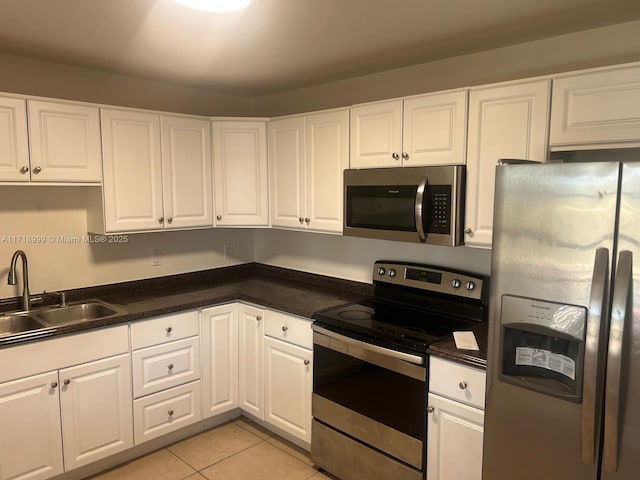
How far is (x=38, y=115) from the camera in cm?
253

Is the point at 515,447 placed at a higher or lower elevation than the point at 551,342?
lower

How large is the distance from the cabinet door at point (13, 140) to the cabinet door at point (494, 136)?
2309 millimetres

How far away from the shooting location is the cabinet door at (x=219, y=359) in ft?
10.1

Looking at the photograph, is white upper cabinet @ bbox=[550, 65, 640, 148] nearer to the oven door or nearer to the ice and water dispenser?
the ice and water dispenser

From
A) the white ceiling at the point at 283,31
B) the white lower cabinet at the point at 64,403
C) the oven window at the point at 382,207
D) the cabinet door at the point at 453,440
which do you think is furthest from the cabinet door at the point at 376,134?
the white lower cabinet at the point at 64,403

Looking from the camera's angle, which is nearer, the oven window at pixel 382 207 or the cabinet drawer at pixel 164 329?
the oven window at pixel 382 207

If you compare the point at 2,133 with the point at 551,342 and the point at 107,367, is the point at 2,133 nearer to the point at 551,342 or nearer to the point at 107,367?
the point at 107,367

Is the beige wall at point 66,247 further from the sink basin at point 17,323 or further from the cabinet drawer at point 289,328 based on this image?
the cabinet drawer at point 289,328

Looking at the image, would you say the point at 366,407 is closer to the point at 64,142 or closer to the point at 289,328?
the point at 289,328

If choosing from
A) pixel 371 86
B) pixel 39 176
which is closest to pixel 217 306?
pixel 39 176

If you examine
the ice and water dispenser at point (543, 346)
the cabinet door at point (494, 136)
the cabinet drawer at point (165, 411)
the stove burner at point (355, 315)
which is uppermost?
the cabinet door at point (494, 136)

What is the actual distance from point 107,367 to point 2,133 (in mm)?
1361

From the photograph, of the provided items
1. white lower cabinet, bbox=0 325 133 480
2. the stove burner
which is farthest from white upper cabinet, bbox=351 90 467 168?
white lower cabinet, bbox=0 325 133 480

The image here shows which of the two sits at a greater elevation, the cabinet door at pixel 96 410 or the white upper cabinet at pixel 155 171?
the white upper cabinet at pixel 155 171
